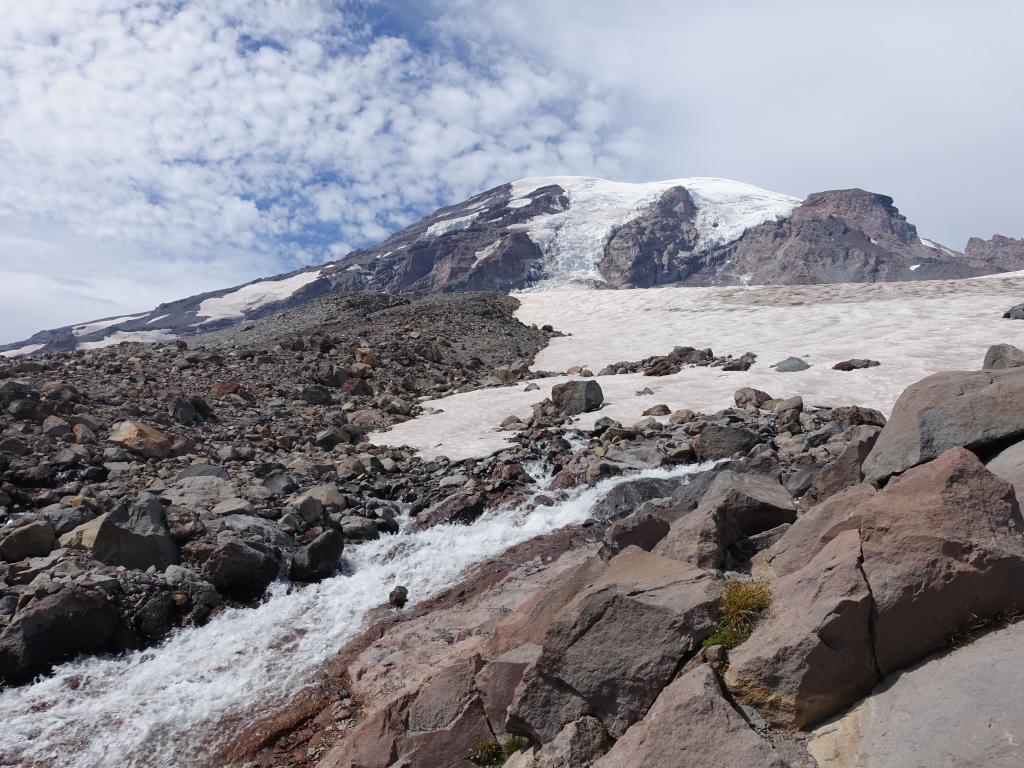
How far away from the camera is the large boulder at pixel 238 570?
9016 mm

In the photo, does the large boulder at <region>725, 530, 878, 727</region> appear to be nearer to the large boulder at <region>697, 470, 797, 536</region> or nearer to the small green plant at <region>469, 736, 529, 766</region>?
the small green plant at <region>469, 736, 529, 766</region>

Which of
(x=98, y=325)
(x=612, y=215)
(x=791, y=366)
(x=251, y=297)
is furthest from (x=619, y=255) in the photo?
(x=98, y=325)

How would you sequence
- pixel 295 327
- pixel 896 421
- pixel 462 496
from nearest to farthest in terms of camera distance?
pixel 896 421 → pixel 462 496 → pixel 295 327

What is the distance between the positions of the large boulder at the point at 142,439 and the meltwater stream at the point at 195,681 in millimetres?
5727

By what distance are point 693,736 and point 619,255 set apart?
390 ft

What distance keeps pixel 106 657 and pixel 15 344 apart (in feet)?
486

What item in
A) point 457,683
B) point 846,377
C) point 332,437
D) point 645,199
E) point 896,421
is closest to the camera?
point 457,683

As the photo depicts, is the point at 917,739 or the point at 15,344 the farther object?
the point at 15,344

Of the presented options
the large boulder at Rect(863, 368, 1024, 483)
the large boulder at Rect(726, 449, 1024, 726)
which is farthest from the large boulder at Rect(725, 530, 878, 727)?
the large boulder at Rect(863, 368, 1024, 483)

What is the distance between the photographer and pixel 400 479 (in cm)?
1354

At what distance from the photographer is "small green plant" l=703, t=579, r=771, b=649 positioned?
443 cm

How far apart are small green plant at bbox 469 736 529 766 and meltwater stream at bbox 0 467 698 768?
10.3 feet

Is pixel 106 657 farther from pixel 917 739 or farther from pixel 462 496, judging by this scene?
pixel 917 739

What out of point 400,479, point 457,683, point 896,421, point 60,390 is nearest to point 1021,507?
point 896,421
